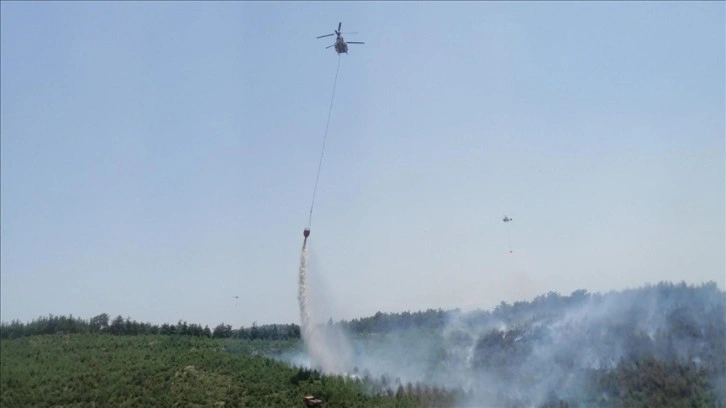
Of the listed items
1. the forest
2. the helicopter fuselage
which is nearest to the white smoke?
the forest

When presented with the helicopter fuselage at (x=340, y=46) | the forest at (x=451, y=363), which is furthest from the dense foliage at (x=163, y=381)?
the helicopter fuselage at (x=340, y=46)

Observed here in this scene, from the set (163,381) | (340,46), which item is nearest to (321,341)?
(163,381)

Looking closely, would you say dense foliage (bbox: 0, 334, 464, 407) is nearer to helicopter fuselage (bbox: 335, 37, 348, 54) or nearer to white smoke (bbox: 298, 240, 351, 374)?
white smoke (bbox: 298, 240, 351, 374)

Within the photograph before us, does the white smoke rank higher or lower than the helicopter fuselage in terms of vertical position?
lower

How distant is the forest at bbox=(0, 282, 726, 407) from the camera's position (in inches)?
2493

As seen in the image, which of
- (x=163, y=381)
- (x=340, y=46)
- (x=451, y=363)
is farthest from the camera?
(x=451, y=363)

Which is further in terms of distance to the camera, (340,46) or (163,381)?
(163,381)

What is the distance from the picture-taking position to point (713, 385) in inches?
2625

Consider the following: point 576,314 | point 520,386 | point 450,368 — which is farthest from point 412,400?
point 576,314

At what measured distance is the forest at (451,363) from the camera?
2493 inches

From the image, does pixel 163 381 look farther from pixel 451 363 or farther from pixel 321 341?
pixel 451 363

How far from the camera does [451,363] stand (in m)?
92.7

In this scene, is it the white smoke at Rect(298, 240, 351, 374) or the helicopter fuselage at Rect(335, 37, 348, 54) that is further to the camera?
the white smoke at Rect(298, 240, 351, 374)

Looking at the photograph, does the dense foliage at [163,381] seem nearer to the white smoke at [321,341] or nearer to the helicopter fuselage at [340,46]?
the white smoke at [321,341]
